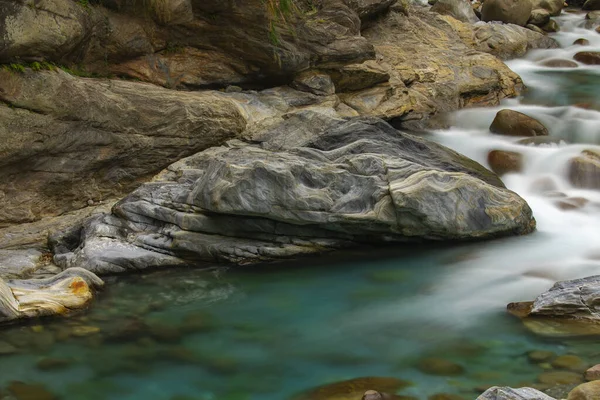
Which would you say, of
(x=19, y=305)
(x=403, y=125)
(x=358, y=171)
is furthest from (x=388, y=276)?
(x=403, y=125)

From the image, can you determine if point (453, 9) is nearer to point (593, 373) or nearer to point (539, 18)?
point (539, 18)

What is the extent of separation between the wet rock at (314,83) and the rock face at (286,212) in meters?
2.46

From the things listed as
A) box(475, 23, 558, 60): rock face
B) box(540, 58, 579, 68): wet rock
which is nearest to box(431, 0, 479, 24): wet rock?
box(475, 23, 558, 60): rock face

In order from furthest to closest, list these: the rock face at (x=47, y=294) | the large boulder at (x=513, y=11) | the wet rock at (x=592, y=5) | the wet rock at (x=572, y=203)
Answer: the wet rock at (x=592, y=5) < the large boulder at (x=513, y=11) < the wet rock at (x=572, y=203) < the rock face at (x=47, y=294)

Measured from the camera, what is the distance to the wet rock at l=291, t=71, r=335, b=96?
32.3 feet

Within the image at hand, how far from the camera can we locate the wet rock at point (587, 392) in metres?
3.69

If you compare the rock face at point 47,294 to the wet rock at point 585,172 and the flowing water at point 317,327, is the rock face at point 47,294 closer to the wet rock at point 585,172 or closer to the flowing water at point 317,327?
the flowing water at point 317,327

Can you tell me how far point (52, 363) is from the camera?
497cm

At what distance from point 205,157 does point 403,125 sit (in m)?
3.75

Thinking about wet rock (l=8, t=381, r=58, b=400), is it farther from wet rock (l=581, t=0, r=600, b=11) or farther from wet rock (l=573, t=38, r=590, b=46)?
wet rock (l=581, t=0, r=600, b=11)

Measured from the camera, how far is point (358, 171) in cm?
727

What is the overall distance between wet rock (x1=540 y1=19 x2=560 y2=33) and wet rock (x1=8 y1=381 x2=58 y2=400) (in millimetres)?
15295

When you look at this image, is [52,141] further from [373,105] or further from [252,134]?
[373,105]

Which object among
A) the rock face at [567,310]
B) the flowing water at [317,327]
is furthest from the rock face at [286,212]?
the rock face at [567,310]
